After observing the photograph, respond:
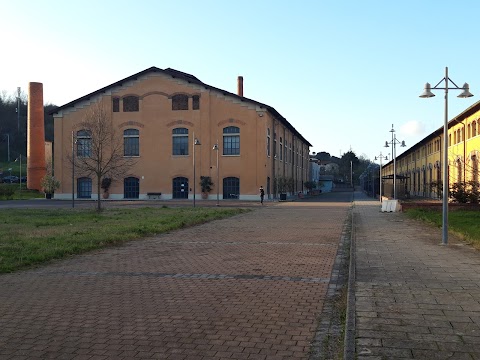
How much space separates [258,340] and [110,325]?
6.08ft

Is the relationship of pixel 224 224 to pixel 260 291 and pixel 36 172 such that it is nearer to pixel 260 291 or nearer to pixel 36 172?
pixel 260 291

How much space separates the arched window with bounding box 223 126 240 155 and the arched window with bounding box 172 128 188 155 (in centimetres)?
426

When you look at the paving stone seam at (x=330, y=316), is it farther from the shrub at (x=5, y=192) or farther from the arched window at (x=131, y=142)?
the shrub at (x=5, y=192)

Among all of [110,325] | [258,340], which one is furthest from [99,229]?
[258,340]

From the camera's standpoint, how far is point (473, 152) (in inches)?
1492

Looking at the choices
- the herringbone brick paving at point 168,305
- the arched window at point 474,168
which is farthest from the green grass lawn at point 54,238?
the arched window at point 474,168

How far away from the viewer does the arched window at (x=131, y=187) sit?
53750mm

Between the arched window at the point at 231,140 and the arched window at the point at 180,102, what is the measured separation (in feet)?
16.9

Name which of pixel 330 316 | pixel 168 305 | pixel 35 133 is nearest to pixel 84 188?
pixel 35 133

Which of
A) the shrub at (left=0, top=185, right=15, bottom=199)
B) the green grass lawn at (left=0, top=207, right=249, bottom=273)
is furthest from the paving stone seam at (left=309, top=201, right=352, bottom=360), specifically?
the shrub at (left=0, top=185, right=15, bottom=199)

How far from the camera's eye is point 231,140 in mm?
51625

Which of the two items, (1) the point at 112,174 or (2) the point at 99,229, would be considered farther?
(1) the point at 112,174

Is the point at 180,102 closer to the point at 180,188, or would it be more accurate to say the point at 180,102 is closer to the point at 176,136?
the point at 176,136

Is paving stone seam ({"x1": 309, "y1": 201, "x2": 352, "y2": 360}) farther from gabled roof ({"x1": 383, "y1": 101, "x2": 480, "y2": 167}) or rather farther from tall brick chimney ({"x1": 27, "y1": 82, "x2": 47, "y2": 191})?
tall brick chimney ({"x1": 27, "y1": 82, "x2": 47, "y2": 191})
